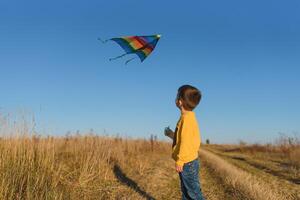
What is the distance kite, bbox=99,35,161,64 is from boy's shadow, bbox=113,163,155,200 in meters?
Result: 2.41

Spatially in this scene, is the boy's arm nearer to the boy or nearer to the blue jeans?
the boy

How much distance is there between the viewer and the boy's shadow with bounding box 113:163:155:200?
25.5ft

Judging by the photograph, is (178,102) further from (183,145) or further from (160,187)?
(160,187)

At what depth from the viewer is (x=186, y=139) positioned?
18.3ft

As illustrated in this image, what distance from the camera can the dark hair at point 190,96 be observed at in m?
5.61

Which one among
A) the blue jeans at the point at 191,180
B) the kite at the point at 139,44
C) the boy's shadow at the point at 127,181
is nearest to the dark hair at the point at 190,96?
the blue jeans at the point at 191,180

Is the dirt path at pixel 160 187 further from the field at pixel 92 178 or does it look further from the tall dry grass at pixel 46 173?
the tall dry grass at pixel 46 173

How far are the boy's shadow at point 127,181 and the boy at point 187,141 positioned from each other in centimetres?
187

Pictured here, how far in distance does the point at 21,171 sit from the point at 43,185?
0.40 metres

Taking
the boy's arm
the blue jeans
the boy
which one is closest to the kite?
the boy

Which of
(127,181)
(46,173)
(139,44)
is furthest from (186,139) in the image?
(127,181)

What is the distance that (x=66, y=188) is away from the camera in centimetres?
697

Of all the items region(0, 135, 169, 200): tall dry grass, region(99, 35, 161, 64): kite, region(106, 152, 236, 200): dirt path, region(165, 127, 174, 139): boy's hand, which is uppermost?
region(99, 35, 161, 64): kite

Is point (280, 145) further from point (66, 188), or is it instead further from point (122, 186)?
point (66, 188)
